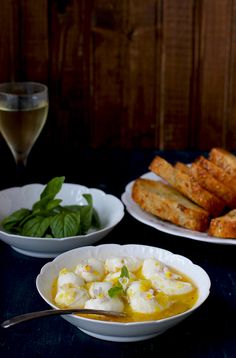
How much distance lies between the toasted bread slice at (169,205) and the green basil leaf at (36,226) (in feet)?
0.97

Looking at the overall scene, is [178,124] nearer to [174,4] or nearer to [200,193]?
[174,4]

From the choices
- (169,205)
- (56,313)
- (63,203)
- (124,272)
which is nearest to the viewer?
(56,313)

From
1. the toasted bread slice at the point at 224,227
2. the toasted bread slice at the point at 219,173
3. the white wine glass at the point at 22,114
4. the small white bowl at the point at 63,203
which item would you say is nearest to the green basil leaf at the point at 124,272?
the small white bowl at the point at 63,203

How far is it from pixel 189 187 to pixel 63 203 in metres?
0.35

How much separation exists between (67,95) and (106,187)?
682mm

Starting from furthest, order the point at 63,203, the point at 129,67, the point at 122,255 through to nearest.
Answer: the point at 129,67 < the point at 63,203 < the point at 122,255

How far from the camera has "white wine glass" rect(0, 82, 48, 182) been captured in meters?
2.02

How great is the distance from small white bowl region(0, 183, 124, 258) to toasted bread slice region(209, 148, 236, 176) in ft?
1.08

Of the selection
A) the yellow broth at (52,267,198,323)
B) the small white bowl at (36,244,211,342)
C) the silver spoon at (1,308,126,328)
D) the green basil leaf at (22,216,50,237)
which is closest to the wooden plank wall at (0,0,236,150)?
the green basil leaf at (22,216,50,237)

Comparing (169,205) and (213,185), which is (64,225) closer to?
(169,205)

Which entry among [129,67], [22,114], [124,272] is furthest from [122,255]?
[129,67]

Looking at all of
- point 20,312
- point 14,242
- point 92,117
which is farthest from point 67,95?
point 20,312

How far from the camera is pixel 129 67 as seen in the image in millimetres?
2770

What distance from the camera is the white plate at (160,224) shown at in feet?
5.68
